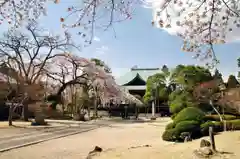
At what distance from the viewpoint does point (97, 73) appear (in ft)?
105

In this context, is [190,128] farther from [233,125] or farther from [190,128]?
[233,125]

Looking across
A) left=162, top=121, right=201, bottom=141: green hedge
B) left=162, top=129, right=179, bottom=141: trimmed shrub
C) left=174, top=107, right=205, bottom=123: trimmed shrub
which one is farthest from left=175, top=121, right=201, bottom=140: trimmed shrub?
left=174, top=107, right=205, bottom=123: trimmed shrub

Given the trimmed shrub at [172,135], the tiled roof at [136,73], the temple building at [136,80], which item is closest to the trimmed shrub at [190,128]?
the trimmed shrub at [172,135]

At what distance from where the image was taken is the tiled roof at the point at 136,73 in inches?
1892

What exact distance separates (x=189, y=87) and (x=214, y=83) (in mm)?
2748

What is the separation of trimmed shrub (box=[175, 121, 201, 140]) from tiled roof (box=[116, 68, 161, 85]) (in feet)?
112

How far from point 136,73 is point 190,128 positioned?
35.6 metres

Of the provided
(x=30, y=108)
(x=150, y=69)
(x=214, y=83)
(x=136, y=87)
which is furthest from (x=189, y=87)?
(x=150, y=69)

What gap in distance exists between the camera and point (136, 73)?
160 ft

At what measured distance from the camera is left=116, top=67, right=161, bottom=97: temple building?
1736 inches

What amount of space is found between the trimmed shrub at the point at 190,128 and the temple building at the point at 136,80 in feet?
99.2

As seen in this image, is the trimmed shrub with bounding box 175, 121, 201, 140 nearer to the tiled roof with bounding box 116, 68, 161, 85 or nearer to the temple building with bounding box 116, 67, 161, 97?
the temple building with bounding box 116, 67, 161, 97

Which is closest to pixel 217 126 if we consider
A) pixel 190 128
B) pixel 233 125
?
pixel 233 125

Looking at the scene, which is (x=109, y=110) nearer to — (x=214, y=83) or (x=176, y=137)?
(x=214, y=83)
